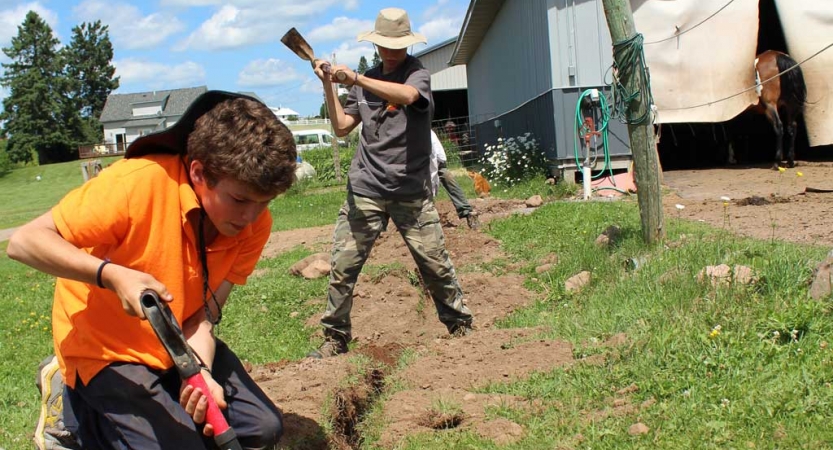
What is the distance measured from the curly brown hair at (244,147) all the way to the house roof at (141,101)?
248 ft

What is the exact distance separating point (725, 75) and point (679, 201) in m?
4.04

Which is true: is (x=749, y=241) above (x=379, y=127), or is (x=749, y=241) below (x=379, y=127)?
below

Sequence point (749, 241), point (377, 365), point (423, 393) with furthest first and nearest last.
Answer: point (749, 241)
point (377, 365)
point (423, 393)

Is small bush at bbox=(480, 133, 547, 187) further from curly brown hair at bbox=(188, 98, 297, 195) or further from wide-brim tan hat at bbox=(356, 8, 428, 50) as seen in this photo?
curly brown hair at bbox=(188, 98, 297, 195)

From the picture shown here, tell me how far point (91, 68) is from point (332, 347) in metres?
Answer: 85.4

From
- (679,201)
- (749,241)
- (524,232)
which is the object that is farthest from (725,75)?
(749,241)

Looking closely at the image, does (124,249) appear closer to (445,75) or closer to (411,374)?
(411,374)

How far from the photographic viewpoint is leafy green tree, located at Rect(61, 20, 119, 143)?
8031cm

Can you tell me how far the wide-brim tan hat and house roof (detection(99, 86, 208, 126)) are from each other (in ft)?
240

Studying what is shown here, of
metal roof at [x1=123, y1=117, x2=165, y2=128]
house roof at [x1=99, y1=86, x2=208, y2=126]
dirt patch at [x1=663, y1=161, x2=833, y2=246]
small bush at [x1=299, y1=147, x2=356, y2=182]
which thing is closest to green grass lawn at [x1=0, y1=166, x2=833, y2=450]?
dirt patch at [x1=663, y1=161, x2=833, y2=246]

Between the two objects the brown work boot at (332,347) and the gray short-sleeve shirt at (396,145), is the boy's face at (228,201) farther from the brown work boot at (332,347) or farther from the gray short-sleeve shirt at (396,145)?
the brown work boot at (332,347)

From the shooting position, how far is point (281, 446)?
351cm

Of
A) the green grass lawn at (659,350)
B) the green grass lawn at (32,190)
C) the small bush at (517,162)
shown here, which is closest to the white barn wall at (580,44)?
the small bush at (517,162)

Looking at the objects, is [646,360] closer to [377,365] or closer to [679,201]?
[377,365]
